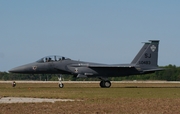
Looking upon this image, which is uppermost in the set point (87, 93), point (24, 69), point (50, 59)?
point (50, 59)

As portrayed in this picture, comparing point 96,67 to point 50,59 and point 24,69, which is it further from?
point 24,69

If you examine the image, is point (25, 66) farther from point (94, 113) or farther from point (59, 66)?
point (94, 113)

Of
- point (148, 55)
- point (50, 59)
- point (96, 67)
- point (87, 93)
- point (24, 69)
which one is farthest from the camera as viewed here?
point (148, 55)

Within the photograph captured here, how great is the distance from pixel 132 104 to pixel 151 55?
2286 centimetres

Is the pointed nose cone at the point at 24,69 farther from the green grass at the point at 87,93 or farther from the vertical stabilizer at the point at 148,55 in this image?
the vertical stabilizer at the point at 148,55

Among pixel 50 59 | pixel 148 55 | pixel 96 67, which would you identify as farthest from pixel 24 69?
pixel 148 55

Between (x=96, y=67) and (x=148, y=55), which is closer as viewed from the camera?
(x=96, y=67)

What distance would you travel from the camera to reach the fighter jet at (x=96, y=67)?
3872cm

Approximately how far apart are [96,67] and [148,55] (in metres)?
5.23

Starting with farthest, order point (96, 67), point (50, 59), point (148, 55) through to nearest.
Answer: point (148, 55) < point (96, 67) < point (50, 59)

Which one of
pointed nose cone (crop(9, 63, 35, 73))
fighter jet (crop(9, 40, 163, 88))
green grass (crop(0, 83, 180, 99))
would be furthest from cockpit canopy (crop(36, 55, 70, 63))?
green grass (crop(0, 83, 180, 99))

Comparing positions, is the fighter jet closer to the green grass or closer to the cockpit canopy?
the cockpit canopy

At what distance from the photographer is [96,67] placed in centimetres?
4000

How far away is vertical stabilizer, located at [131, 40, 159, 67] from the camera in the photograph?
4094 cm
